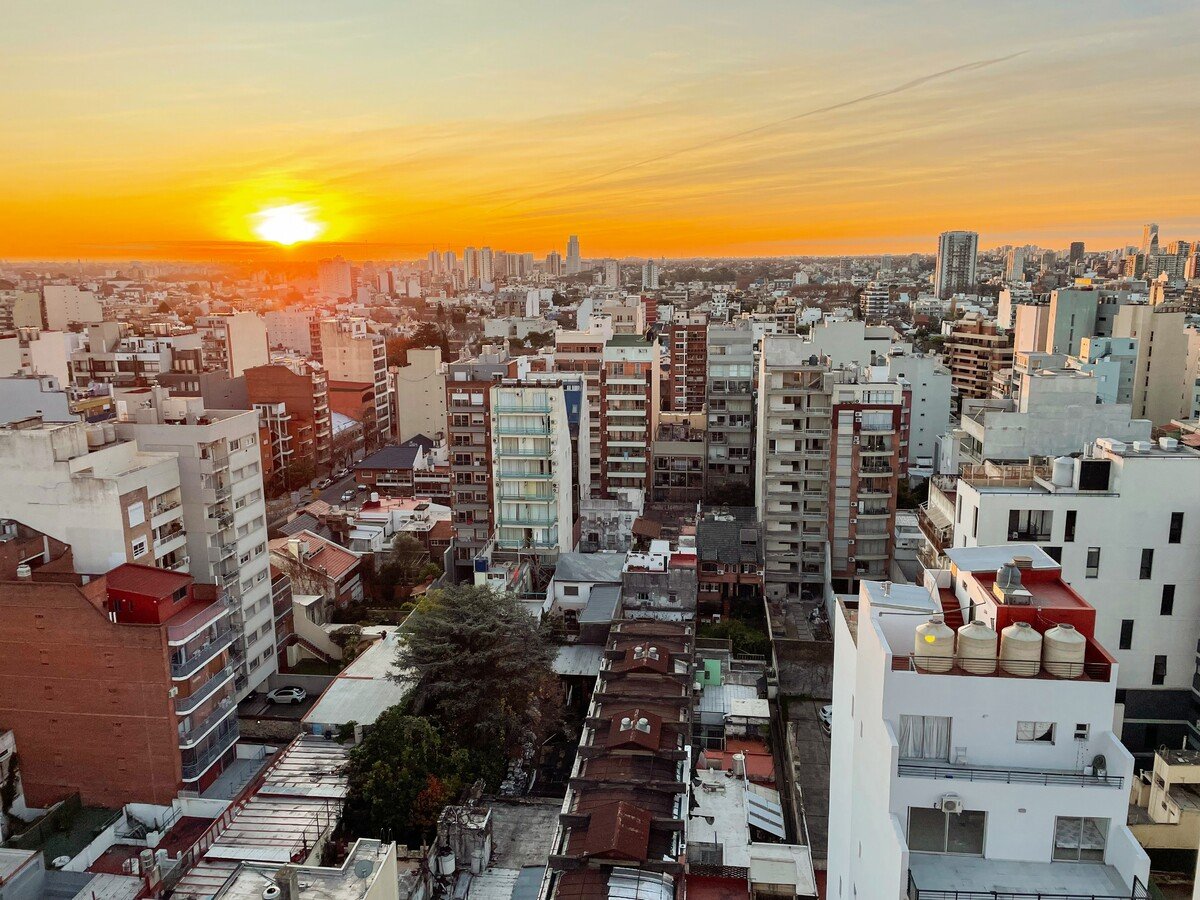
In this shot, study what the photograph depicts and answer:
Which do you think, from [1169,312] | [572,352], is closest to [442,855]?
[572,352]

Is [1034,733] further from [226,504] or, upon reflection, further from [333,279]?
[333,279]

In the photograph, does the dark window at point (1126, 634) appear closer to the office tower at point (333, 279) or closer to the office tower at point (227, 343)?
the office tower at point (227, 343)

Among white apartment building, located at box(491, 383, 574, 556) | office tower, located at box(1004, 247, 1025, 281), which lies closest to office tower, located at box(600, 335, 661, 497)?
white apartment building, located at box(491, 383, 574, 556)

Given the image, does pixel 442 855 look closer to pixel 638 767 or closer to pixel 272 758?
pixel 638 767

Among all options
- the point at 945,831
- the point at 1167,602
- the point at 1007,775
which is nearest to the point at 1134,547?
the point at 1167,602

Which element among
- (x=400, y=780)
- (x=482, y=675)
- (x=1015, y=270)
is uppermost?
(x=1015, y=270)
